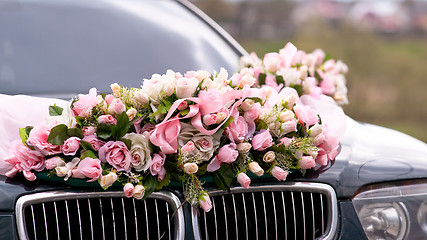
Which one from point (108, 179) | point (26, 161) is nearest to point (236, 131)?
point (108, 179)

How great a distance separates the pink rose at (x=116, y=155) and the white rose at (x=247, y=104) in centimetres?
48

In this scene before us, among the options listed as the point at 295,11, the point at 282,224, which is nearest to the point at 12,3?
the point at 282,224

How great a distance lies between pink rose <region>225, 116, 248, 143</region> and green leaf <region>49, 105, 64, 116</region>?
62cm

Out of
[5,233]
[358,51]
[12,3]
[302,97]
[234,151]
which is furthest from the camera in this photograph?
[358,51]

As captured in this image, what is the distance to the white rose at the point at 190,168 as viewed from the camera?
2609 mm

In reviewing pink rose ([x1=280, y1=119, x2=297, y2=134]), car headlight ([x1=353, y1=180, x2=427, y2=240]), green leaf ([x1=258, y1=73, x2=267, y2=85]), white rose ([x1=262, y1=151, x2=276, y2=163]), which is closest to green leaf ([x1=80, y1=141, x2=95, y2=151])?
white rose ([x1=262, y1=151, x2=276, y2=163])

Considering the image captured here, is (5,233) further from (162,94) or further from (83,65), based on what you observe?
(83,65)

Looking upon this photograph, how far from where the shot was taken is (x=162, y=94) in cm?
273

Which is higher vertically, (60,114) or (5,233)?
(60,114)

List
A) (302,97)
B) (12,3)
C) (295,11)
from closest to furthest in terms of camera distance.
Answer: (302,97)
(12,3)
(295,11)

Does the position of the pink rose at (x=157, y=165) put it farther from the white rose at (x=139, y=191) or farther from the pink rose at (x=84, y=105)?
the pink rose at (x=84, y=105)

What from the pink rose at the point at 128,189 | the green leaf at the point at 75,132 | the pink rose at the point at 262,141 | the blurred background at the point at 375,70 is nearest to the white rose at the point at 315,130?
the pink rose at the point at 262,141

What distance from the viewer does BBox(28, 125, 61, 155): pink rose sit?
2629mm

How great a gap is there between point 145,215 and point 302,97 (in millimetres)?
1221
